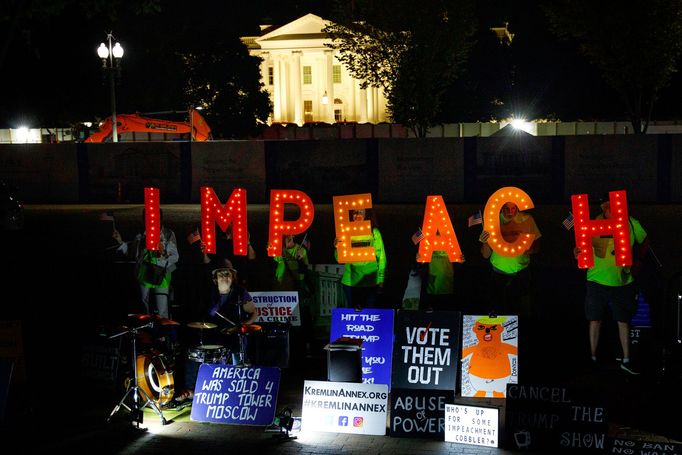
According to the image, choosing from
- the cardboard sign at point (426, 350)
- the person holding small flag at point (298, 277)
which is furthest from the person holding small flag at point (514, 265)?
the person holding small flag at point (298, 277)

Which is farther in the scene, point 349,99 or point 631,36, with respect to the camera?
point 349,99

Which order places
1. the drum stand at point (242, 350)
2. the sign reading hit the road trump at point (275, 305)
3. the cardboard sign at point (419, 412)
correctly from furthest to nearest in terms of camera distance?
the sign reading hit the road trump at point (275, 305) < the drum stand at point (242, 350) < the cardboard sign at point (419, 412)

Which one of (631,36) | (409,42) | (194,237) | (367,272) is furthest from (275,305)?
(409,42)

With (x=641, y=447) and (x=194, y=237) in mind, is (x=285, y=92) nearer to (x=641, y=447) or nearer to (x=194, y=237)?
(x=194, y=237)

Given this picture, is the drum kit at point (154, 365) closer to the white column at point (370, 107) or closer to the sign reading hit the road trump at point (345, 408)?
the sign reading hit the road trump at point (345, 408)

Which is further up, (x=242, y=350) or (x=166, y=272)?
(x=166, y=272)

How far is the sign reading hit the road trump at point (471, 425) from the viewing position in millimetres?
7926

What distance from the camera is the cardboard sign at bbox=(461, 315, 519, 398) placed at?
9.11 m

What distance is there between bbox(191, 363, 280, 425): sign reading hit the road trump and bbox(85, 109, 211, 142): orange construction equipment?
30591 mm

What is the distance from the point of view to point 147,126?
39594 millimetres

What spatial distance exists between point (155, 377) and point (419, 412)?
295 centimetres

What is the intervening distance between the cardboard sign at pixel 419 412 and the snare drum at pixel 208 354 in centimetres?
212

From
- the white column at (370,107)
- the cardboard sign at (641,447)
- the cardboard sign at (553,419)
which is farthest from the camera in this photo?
the white column at (370,107)

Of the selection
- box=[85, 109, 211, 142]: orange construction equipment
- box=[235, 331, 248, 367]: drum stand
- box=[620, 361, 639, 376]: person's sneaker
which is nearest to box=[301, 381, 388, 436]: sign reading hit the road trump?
box=[235, 331, 248, 367]: drum stand
